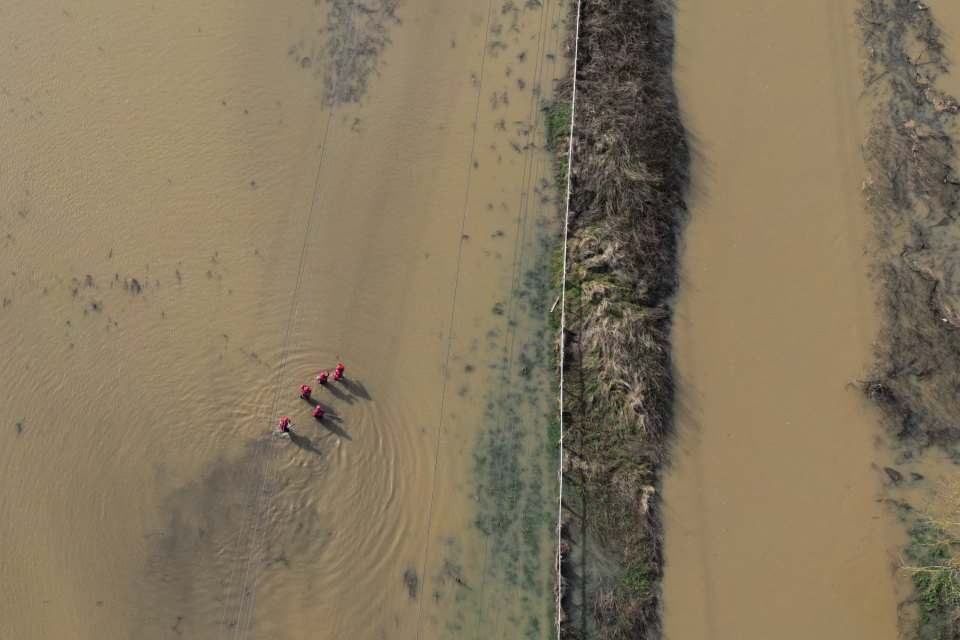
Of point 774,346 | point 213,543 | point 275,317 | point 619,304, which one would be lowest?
point 213,543

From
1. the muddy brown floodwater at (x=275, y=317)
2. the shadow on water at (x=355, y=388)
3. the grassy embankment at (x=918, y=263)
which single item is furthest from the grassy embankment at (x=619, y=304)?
the grassy embankment at (x=918, y=263)

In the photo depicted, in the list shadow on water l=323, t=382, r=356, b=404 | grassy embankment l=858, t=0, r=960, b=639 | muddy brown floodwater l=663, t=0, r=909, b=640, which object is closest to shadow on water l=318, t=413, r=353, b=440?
shadow on water l=323, t=382, r=356, b=404

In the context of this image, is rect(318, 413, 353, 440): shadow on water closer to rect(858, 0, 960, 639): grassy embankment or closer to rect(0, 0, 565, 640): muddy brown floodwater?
rect(0, 0, 565, 640): muddy brown floodwater

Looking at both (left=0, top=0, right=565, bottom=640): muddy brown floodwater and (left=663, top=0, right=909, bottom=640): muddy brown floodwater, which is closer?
(left=663, top=0, right=909, bottom=640): muddy brown floodwater

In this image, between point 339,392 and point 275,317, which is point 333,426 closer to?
point 339,392

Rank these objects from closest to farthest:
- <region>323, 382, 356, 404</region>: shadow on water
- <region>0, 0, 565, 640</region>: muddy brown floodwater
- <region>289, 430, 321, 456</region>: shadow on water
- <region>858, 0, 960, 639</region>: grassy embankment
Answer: <region>858, 0, 960, 639</region>: grassy embankment
<region>0, 0, 565, 640</region>: muddy brown floodwater
<region>289, 430, 321, 456</region>: shadow on water
<region>323, 382, 356, 404</region>: shadow on water

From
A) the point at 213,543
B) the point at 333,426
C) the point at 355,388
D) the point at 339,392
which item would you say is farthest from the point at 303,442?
the point at 213,543
